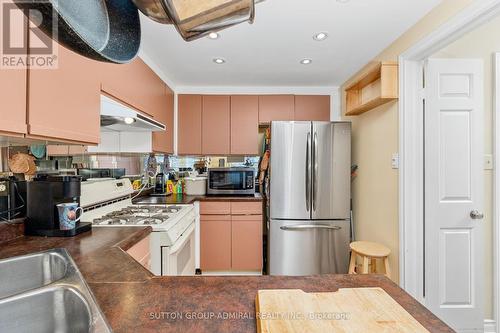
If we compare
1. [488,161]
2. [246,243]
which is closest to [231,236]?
[246,243]

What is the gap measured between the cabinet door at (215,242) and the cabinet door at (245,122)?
938 mm

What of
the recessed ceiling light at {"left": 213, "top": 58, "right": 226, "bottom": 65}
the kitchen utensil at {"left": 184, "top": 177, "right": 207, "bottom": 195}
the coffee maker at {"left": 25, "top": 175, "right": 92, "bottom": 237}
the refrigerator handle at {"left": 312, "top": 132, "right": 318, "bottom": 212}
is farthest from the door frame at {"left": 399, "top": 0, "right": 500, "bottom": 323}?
the coffee maker at {"left": 25, "top": 175, "right": 92, "bottom": 237}

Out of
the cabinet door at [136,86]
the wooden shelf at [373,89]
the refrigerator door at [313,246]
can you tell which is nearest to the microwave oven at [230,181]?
the refrigerator door at [313,246]

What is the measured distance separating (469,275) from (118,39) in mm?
2526

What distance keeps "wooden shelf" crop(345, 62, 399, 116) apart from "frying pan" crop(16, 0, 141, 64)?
1828 mm

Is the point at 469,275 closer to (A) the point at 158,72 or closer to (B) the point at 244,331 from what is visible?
(B) the point at 244,331

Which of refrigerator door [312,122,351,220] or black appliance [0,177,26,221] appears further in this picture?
refrigerator door [312,122,351,220]

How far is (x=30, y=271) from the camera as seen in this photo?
34.1 inches

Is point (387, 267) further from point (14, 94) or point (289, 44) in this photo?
point (14, 94)

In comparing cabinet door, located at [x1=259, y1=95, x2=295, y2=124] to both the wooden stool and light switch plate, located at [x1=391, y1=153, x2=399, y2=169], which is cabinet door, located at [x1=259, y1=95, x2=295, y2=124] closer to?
light switch plate, located at [x1=391, y1=153, x2=399, y2=169]

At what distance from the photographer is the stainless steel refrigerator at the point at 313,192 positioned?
242 cm

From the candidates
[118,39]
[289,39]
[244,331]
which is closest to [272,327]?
[244,331]

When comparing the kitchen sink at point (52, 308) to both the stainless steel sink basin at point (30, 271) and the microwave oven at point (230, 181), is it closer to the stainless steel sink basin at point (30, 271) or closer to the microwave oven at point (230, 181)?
the stainless steel sink basin at point (30, 271)

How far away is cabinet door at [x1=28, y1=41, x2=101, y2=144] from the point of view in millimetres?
942
